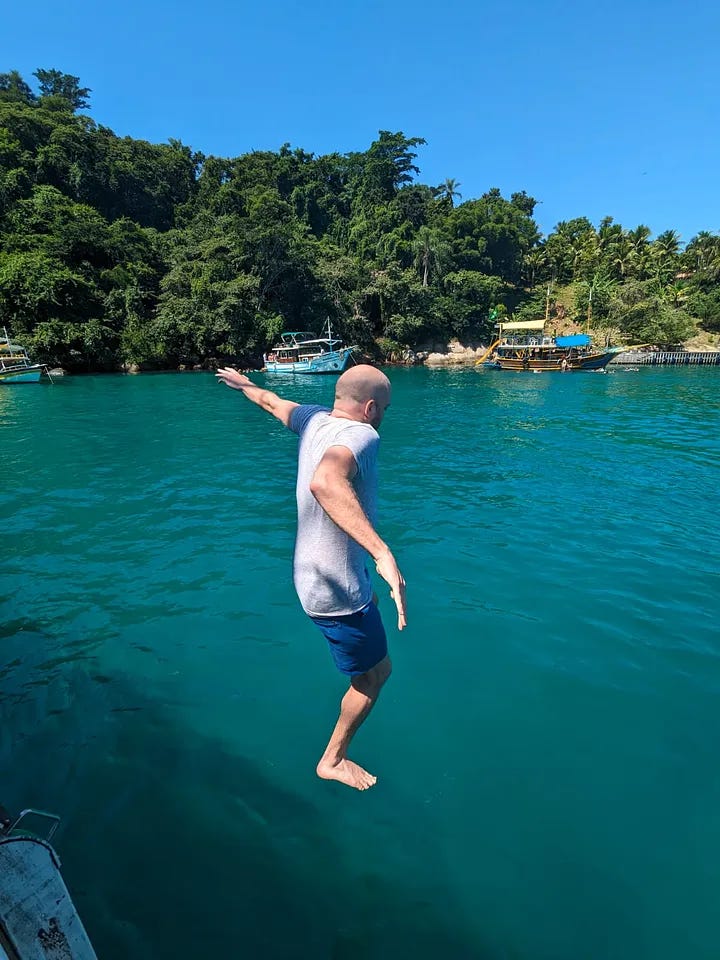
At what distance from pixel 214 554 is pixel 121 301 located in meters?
45.1

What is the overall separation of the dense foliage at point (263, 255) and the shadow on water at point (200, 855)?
4184cm

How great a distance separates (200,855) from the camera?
257 centimetres

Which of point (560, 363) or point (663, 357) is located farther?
point (663, 357)

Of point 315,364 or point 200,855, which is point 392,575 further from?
point 315,364

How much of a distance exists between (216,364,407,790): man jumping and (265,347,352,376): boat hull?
134ft

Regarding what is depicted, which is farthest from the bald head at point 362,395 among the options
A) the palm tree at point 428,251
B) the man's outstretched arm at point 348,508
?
the palm tree at point 428,251

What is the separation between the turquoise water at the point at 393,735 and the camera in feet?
7.64

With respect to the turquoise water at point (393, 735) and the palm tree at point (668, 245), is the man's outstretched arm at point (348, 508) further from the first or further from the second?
the palm tree at point (668, 245)

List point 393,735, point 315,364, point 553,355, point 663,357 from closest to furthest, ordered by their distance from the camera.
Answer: point 393,735
point 315,364
point 553,355
point 663,357

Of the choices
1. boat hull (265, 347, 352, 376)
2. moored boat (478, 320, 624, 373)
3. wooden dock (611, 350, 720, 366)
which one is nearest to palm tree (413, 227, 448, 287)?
moored boat (478, 320, 624, 373)

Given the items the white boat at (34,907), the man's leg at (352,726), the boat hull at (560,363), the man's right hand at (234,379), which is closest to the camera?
the white boat at (34,907)

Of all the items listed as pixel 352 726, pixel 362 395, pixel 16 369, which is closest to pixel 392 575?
pixel 362 395

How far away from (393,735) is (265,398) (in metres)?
2.49

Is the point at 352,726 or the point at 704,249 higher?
the point at 704,249
